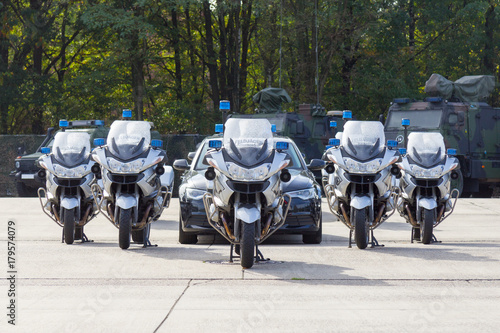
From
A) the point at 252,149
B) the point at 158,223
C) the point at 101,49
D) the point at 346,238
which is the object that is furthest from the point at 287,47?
the point at 252,149

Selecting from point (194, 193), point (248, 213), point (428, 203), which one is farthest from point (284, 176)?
point (428, 203)

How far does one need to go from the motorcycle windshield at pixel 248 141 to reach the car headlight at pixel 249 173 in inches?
3.5

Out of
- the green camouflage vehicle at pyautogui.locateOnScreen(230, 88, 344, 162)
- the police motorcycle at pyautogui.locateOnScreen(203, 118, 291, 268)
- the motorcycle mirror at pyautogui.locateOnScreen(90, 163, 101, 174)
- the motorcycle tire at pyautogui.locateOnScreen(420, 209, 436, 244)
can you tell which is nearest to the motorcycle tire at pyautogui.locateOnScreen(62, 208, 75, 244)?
the motorcycle mirror at pyautogui.locateOnScreen(90, 163, 101, 174)

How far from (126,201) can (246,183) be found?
192 centimetres

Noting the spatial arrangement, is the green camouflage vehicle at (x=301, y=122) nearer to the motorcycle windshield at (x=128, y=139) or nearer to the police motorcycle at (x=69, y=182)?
the police motorcycle at (x=69, y=182)

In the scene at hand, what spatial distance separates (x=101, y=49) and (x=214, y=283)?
29.5 meters

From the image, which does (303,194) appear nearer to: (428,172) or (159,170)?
(428,172)

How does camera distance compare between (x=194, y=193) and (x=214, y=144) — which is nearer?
(x=214, y=144)

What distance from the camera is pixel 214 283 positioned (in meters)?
7.80

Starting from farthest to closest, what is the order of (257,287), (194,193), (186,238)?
1. (186,238)
2. (194,193)
3. (257,287)

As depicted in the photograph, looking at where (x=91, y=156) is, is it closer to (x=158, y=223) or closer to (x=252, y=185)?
(x=252, y=185)

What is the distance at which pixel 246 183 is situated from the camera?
A: 8461 millimetres

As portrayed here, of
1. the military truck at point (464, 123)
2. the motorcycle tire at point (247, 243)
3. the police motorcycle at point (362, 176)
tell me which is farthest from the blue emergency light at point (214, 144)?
the military truck at point (464, 123)

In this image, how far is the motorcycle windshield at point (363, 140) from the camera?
10.2m
